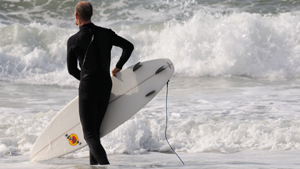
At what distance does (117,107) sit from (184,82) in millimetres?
5188

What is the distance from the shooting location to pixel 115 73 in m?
2.65

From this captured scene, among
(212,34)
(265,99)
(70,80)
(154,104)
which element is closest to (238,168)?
(154,104)

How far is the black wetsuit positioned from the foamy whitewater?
326 mm

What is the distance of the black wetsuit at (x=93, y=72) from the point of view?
2.20 meters

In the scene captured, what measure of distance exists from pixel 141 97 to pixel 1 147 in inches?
67.0

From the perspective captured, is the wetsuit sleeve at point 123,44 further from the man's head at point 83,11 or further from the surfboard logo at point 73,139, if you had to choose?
the surfboard logo at point 73,139

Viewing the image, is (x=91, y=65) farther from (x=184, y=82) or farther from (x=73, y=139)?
(x=184, y=82)

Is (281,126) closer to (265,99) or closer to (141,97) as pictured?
(265,99)

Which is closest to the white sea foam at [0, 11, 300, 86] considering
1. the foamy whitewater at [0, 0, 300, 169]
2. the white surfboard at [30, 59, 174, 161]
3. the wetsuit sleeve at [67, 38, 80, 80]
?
the foamy whitewater at [0, 0, 300, 169]

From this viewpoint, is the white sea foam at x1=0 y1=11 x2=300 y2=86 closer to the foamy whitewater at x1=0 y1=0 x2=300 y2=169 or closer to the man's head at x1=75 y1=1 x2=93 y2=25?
the foamy whitewater at x1=0 y1=0 x2=300 y2=169

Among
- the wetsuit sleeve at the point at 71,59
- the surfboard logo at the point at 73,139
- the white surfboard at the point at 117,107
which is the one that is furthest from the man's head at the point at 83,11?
the surfboard logo at the point at 73,139

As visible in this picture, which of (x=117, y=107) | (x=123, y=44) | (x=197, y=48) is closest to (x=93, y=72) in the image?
(x=123, y=44)

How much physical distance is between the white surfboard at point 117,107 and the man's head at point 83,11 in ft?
2.21

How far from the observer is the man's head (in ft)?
6.95
